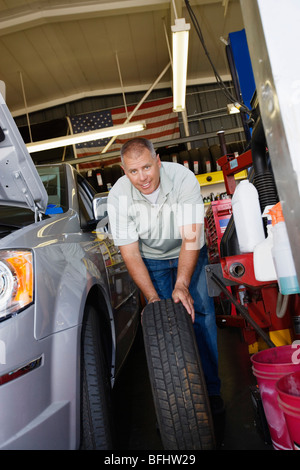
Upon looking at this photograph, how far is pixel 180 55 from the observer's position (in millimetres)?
5449

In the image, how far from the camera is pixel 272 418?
55.0 inches

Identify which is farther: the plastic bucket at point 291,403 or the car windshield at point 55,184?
the car windshield at point 55,184

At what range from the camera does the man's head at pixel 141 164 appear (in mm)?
1997

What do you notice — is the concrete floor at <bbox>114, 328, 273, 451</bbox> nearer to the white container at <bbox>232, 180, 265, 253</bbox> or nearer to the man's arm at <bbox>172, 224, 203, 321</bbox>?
the man's arm at <bbox>172, 224, 203, 321</bbox>

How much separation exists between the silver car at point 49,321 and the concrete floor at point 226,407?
35cm

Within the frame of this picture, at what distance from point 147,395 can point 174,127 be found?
9.71m

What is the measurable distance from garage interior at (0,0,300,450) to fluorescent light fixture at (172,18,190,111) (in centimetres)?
53

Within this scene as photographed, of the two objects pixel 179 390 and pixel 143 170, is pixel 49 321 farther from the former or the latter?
pixel 143 170

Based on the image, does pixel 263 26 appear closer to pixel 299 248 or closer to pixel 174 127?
pixel 299 248

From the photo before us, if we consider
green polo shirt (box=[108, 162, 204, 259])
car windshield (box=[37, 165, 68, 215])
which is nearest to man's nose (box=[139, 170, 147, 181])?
green polo shirt (box=[108, 162, 204, 259])

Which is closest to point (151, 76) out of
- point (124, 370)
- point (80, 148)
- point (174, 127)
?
point (174, 127)

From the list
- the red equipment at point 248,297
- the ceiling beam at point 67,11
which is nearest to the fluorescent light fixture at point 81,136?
the ceiling beam at point 67,11

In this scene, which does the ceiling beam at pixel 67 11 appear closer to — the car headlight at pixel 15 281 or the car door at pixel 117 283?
the car door at pixel 117 283

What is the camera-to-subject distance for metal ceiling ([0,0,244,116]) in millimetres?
A: 7137
